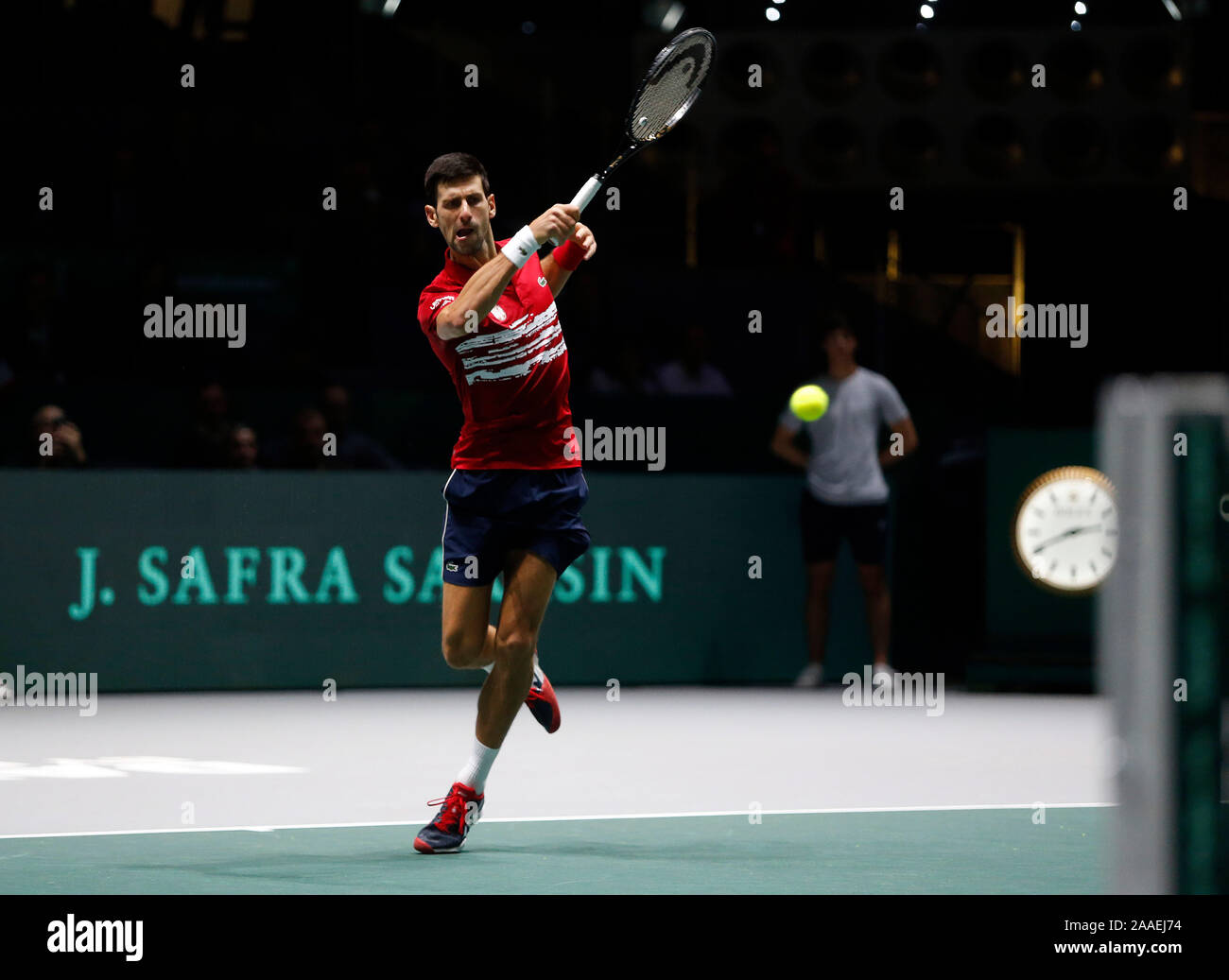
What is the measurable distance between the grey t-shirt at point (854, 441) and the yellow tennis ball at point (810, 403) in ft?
0.14

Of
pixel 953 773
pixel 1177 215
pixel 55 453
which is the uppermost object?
pixel 1177 215

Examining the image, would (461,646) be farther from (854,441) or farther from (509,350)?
(854,441)

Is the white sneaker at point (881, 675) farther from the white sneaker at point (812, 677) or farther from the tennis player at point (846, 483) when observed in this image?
the white sneaker at point (812, 677)

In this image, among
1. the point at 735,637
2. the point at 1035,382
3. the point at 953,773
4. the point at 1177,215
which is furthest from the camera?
the point at 1177,215

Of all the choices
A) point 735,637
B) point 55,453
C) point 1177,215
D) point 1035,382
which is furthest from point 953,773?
point 1177,215

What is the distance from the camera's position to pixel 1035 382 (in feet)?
50.8

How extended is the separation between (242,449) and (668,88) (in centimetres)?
471

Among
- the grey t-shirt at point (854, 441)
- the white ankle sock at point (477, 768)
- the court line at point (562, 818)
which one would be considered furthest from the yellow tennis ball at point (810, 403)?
the white ankle sock at point (477, 768)

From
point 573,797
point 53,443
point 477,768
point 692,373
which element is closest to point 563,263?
point 477,768

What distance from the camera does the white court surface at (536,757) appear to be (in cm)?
628

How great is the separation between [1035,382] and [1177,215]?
2581 millimetres
